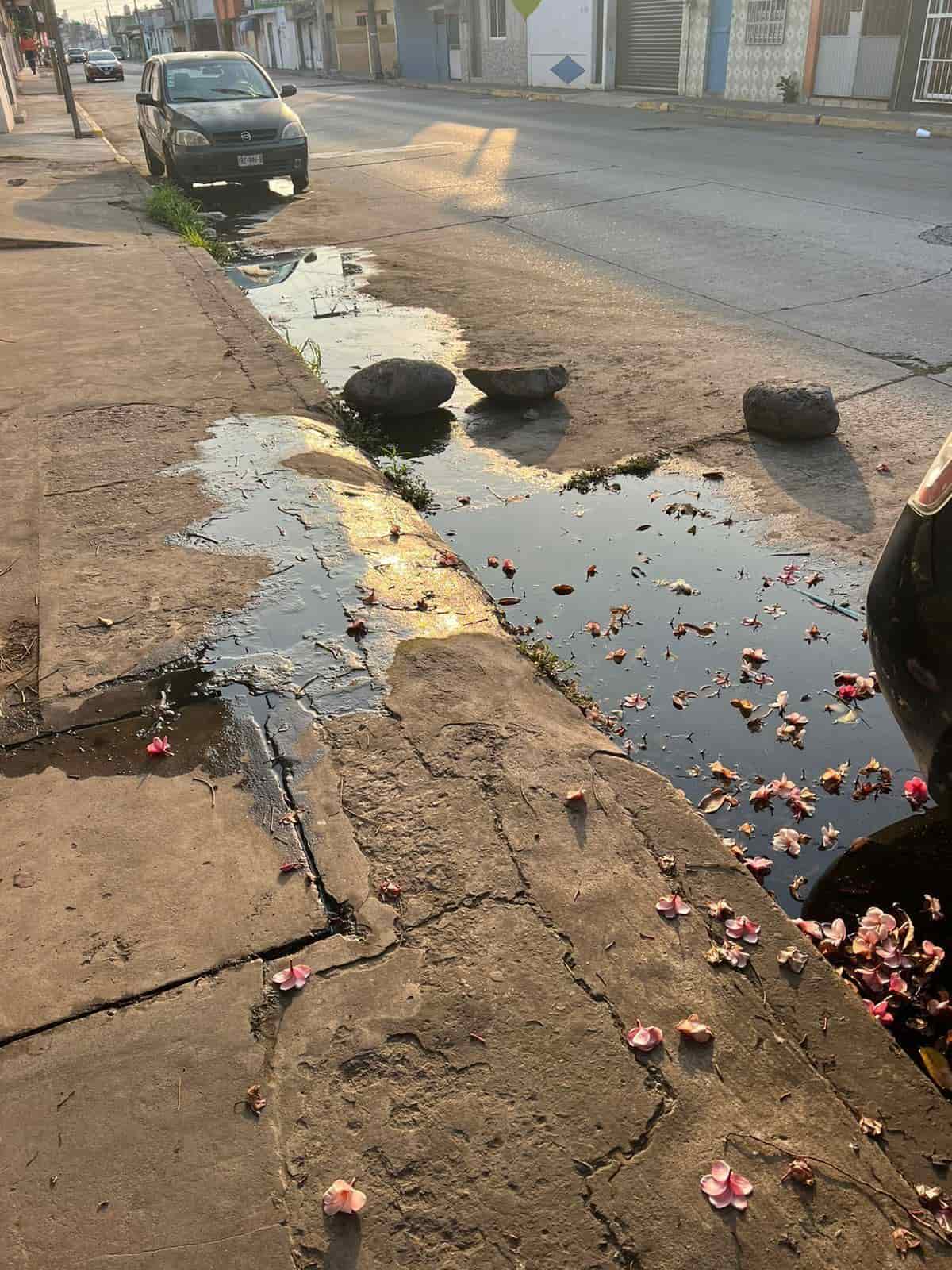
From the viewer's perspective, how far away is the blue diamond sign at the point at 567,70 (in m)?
31.2

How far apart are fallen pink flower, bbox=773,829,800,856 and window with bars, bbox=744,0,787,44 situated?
25.5 metres

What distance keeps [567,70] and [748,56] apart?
9.17 meters

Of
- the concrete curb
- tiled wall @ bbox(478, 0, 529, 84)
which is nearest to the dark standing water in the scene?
the concrete curb

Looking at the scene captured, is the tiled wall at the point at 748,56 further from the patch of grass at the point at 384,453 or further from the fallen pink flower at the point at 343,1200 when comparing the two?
the fallen pink flower at the point at 343,1200

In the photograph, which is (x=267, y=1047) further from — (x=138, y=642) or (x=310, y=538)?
(x=310, y=538)

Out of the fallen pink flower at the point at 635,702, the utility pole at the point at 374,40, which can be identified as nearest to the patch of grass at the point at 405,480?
the fallen pink flower at the point at 635,702

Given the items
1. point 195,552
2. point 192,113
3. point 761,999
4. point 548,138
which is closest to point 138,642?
point 195,552

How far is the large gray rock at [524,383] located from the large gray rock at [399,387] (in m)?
0.27

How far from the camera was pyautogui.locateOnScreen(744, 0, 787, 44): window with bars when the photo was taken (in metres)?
23.0

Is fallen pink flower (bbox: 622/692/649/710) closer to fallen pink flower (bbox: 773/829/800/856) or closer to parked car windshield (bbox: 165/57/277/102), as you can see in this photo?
fallen pink flower (bbox: 773/829/800/856)

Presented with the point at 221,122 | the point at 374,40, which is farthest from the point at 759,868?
the point at 374,40

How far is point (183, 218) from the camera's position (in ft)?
39.3

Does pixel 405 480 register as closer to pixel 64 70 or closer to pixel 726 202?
pixel 726 202

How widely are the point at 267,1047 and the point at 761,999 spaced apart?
1.12 metres
